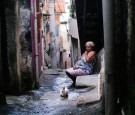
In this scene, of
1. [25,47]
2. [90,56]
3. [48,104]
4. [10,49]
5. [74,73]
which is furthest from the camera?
[90,56]

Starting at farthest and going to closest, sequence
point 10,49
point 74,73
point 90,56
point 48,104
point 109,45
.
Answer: point 90,56 < point 74,73 < point 10,49 < point 48,104 < point 109,45

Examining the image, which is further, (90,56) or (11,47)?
(90,56)

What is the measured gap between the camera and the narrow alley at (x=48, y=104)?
7664 millimetres

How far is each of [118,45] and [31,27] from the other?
17.8ft

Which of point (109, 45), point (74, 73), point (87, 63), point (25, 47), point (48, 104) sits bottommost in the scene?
point (48, 104)

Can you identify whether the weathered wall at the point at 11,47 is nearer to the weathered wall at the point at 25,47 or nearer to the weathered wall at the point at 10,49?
the weathered wall at the point at 10,49

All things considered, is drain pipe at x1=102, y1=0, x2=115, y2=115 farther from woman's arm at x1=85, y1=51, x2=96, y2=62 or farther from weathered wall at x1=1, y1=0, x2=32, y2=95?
woman's arm at x1=85, y1=51, x2=96, y2=62

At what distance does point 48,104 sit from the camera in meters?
9.02

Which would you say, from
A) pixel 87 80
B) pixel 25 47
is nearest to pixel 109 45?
pixel 87 80

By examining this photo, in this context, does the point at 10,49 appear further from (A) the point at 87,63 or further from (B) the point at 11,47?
(A) the point at 87,63

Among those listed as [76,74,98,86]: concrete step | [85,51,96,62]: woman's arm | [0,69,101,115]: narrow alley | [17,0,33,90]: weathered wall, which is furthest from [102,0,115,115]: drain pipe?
[85,51,96,62]: woman's arm

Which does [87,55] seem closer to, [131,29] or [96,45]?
[96,45]

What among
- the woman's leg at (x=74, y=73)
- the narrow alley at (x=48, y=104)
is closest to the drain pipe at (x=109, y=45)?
the narrow alley at (x=48, y=104)

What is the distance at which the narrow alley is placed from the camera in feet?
25.1
